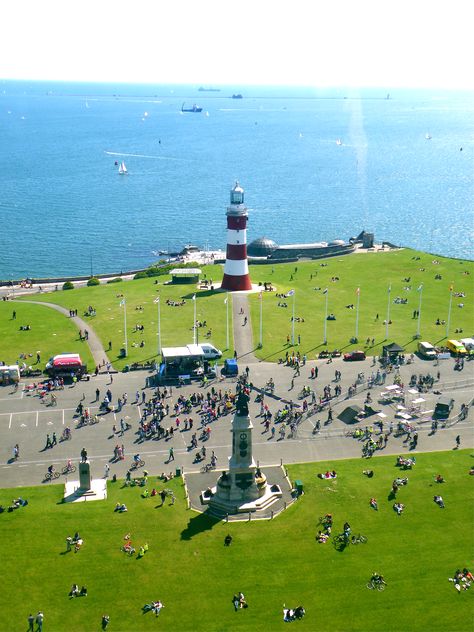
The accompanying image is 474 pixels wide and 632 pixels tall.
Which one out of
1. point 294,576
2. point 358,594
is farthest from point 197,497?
point 358,594

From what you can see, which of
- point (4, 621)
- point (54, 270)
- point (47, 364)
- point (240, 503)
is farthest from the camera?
point (54, 270)

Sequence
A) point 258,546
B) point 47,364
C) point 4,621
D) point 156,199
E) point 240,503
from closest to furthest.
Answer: point 4,621 < point 258,546 < point 240,503 < point 47,364 < point 156,199

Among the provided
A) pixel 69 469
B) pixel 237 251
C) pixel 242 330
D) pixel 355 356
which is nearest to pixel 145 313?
pixel 242 330

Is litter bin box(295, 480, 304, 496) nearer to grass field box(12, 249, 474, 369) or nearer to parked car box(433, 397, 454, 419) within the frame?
parked car box(433, 397, 454, 419)

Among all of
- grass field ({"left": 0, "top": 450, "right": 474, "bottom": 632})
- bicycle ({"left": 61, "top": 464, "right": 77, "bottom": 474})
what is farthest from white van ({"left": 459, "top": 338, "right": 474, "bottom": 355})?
bicycle ({"left": 61, "top": 464, "right": 77, "bottom": 474})

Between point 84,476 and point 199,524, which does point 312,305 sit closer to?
point 84,476

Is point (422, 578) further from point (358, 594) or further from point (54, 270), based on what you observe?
point (54, 270)

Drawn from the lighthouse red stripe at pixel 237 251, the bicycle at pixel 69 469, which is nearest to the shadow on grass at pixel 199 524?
the bicycle at pixel 69 469

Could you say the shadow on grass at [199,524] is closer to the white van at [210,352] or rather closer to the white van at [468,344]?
the white van at [210,352]
